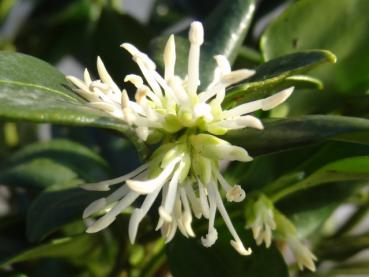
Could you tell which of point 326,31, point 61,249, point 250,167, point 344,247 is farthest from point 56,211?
point 344,247

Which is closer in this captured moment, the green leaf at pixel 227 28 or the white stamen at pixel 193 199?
the white stamen at pixel 193 199

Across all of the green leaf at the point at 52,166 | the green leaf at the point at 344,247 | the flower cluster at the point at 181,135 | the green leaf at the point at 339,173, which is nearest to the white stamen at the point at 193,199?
the flower cluster at the point at 181,135

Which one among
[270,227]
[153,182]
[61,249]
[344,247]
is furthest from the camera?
[344,247]

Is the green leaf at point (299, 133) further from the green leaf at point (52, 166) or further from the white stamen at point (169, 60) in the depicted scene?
the green leaf at point (52, 166)

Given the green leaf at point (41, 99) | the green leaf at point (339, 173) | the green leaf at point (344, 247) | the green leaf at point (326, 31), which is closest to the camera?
the green leaf at point (41, 99)

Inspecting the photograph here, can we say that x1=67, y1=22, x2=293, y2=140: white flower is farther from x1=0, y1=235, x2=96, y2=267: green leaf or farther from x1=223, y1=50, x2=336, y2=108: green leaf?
x1=0, y1=235, x2=96, y2=267: green leaf

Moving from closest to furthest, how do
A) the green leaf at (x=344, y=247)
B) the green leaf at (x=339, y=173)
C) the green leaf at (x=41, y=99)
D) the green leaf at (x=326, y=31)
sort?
1. the green leaf at (x=41, y=99)
2. the green leaf at (x=339, y=173)
3. the green leaf at (x=326, y=31)
4. the green leaf at (x=344, y=247)

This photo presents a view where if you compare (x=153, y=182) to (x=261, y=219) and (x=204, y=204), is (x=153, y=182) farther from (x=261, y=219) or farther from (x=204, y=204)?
(x=261, y=219)
